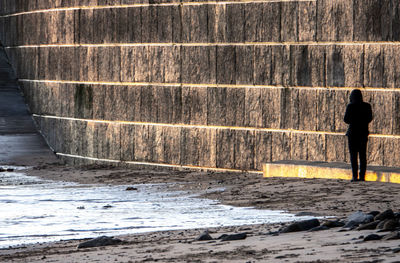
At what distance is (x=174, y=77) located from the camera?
19.8m

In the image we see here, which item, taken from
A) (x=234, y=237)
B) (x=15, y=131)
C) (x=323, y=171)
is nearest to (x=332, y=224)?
(x=234, y=237)

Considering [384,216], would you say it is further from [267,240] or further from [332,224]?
[267,240]

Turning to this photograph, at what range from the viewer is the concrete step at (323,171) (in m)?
15.0

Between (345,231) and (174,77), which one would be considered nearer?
(345,231)

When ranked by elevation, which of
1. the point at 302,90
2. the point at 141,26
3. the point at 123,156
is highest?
the point at 141,26

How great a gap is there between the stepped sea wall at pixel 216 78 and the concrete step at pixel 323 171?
0.63 m

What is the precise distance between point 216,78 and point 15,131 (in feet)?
29.8

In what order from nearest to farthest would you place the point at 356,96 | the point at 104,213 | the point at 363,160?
1. the point at 104,213
2. the point at 363,160
3. the point at 356,96

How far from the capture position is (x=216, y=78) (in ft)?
62.2

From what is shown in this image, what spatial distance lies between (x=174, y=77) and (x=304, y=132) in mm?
3647

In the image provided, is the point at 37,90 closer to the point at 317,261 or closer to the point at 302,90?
the point at 302,90

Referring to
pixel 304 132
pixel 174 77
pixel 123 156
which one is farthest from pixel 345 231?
pixel 123 156

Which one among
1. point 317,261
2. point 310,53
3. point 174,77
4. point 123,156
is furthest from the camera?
point 123,156

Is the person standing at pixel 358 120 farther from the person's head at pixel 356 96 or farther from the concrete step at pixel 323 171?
the concrete step at pixel 323 171
